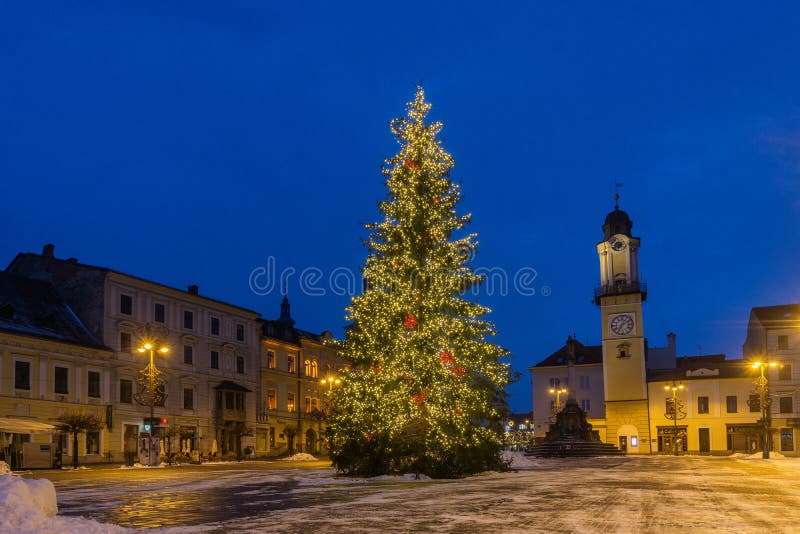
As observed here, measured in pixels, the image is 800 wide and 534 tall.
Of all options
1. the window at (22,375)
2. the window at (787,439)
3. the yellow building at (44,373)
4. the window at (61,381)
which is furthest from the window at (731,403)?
the window at (22,375)

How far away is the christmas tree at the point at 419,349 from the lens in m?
25.2

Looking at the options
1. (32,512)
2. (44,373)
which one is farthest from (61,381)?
(32,512)

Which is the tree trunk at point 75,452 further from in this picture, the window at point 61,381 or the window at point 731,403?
the window at point 731,403

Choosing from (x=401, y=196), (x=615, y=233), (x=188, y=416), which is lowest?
(x=188, y=416)

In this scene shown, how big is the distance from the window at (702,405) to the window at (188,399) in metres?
46.7

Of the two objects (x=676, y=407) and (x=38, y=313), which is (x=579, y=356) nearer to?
(x=676, y=407)

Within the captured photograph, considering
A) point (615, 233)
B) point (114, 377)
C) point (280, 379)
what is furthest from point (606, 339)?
point (114, 377)

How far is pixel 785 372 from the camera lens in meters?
70.0

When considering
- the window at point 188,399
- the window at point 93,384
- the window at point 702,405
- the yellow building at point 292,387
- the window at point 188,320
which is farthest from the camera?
the window at point 702,405

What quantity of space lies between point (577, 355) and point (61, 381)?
57999mm

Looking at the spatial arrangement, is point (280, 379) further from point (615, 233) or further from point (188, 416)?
point (615, 233)

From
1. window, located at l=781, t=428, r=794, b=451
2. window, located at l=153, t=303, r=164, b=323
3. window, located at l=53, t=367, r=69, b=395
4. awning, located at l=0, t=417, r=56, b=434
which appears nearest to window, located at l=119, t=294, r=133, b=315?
window, located at l=153, t=303, r=164, b=323

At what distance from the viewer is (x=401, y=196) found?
89.1 ft

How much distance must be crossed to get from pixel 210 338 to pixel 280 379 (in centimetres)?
1118
